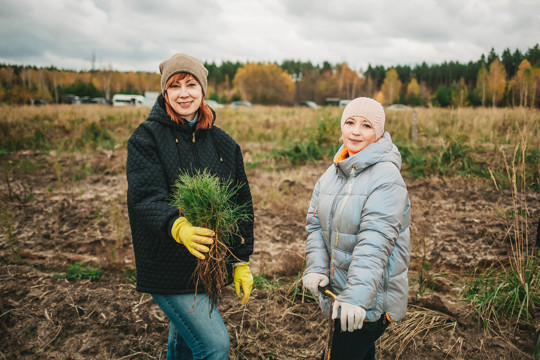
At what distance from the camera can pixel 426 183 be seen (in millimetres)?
5992

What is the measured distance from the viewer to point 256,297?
2988 mm

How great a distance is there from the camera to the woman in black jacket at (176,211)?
146cm

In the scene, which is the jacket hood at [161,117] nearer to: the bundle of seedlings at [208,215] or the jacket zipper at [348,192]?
the bundle of seedlings at [208,215]

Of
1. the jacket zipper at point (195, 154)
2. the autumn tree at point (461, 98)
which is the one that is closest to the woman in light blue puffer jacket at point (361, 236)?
the jacket zipper at point (195, 154)

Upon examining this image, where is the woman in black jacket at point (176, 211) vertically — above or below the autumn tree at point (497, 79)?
below

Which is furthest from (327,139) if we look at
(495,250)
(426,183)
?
(495,250)

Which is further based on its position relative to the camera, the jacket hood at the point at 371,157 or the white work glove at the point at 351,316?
the jacket hood at the point at 371,157

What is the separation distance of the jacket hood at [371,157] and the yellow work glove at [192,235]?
27.9 inches

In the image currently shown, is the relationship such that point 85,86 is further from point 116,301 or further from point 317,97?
point 116,301

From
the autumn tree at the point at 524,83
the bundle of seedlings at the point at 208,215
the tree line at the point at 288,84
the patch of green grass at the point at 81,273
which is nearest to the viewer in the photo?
the bundle of seedlings at the point at 208,215

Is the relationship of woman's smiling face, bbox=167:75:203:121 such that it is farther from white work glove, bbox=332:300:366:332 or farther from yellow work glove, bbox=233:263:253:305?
white work glove, bbox=332:300:366:332

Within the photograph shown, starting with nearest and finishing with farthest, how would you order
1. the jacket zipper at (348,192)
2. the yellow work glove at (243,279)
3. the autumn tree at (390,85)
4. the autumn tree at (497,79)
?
the jacket zipper at (348,192) < the yellow work glove at (243,279) < the autumn tree at (497,79) < the autumn tree at (390,85)

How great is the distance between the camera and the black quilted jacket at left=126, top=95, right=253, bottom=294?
1.47 m

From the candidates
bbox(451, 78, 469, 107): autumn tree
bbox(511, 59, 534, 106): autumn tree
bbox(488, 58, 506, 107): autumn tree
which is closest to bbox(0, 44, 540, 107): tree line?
bbox(488, 58, 506, 107): autumn tree
